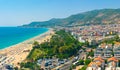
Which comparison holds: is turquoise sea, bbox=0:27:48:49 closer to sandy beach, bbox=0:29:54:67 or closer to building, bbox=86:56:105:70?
sandy beach, bbox=0:29:54:67

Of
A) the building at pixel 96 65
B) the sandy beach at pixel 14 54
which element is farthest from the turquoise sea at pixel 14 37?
the building at pixel 96 65

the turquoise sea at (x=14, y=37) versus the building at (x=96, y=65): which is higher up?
the turquoise sea at (x=14, y=37)

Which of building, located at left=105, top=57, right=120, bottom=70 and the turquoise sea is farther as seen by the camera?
the turquoise sea

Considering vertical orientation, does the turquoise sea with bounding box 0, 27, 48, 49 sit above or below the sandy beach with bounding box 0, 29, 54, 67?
above

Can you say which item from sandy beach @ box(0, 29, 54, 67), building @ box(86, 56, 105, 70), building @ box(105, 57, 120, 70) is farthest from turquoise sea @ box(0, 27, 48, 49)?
building @ box(105, 57, 120, 70)

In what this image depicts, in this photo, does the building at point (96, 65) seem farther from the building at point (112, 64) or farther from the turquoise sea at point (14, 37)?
the turquoise sea at point (14, 37)

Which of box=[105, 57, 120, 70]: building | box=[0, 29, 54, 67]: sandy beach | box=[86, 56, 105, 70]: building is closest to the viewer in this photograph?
box=[86, 56, 105, 70]: building

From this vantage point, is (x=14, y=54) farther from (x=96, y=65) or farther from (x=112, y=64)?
(x=112, y=64)

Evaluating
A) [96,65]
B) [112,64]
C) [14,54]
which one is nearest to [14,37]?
[14,54]

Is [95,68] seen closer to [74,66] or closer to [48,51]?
[74,66]

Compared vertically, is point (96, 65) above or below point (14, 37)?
below

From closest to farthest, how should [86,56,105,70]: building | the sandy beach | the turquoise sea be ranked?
[86,56,105,70]: building, the sandy beach, the turquoise sea

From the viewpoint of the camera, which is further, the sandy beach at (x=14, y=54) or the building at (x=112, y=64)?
the sandy beach at (x=14, y=54)
